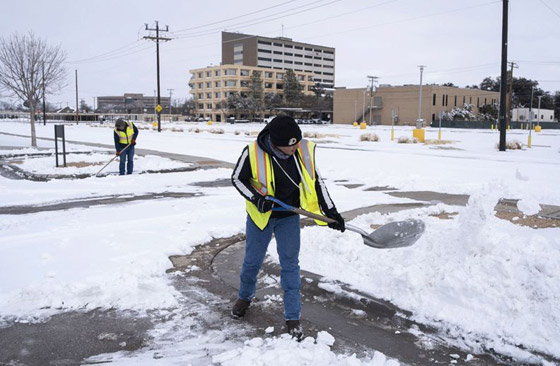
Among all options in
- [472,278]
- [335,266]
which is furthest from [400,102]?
[472,278]

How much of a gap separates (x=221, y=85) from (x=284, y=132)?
4173 inches

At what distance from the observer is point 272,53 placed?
13488 centimetres

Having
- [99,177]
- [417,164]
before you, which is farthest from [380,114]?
[99,177]

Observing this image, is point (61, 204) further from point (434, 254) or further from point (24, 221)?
point (434, 254)

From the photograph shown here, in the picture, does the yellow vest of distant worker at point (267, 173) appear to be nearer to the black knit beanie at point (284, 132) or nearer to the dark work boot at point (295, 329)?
the black knit beanie at point (284, 132)

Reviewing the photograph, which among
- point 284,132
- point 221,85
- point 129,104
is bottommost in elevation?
point 284,132

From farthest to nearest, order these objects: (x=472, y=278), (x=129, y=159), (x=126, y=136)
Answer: (x=129, y=159)
(x=126, y=136)
(x=472, y=278)

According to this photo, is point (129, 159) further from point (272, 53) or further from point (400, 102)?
point (272, 53)

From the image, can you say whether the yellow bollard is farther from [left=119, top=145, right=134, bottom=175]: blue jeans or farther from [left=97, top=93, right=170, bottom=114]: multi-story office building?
[left=97, top=93, right=170, bottom=114]: multi-story office building

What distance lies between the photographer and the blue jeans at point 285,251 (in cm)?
374

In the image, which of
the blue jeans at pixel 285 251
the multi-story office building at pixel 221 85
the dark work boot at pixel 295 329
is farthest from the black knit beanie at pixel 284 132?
the multi-story office building at pixel 221 85

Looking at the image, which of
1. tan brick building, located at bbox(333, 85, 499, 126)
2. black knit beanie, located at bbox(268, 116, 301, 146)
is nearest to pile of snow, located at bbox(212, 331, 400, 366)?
black knit beanie, located at bbox(268, 116, 301, 146)

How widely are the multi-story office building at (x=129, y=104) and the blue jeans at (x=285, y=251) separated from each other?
131 metres

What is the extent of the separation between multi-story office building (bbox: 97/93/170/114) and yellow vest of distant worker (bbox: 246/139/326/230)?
131477mm
